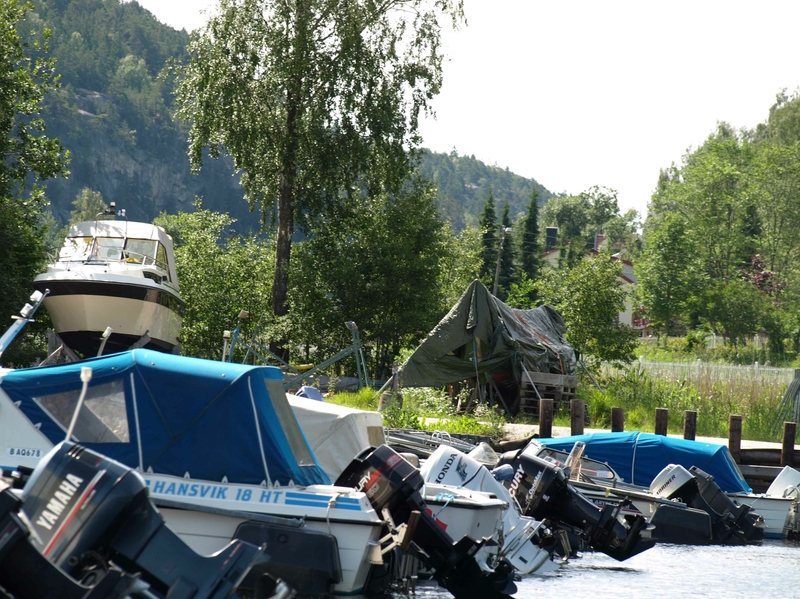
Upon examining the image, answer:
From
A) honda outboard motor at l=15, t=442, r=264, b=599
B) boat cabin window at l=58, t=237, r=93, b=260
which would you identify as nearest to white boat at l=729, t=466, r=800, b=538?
honda outboard motor at l=15, t=442, r=264, b=599

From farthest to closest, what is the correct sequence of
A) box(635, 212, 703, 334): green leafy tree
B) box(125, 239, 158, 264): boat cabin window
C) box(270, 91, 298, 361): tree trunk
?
box(635, 212, 703, 334): green leafy tree, box(270, 91, 298, 361): tree trunk, box(125, 239, 158, 264): boat cabin window

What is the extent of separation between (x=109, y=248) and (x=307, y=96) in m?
8.89

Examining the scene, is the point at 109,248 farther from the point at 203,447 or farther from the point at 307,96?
the point at 203,447

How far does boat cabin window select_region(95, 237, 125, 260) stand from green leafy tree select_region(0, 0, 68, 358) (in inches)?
118

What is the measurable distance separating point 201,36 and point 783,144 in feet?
159

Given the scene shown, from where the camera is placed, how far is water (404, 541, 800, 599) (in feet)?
38.3

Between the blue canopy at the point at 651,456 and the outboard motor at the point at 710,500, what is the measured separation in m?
1.13

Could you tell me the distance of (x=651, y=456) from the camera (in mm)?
18062

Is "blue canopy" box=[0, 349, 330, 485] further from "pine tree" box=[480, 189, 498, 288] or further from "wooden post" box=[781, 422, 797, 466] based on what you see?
"pine tree" box=[480, 189, 498, 288]

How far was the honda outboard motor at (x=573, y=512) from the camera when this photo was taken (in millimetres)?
12398

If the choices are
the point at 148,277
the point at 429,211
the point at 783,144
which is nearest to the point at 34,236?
the point at 148,277

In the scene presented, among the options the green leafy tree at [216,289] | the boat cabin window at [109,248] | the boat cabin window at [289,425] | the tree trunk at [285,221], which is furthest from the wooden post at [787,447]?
the green leafy tree at [216,289]

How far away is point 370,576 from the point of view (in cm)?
900

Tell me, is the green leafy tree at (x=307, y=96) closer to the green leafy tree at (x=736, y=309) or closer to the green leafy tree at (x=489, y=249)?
the green leafy tree at (x=736, y=309)
